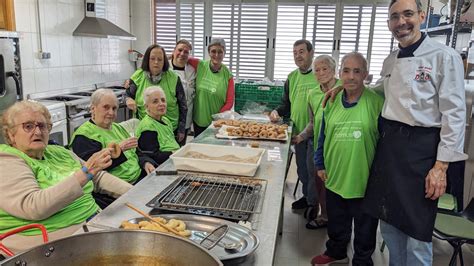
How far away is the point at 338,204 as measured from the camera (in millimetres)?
2279

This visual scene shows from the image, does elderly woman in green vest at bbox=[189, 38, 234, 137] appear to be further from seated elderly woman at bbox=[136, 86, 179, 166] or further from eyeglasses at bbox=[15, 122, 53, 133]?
eyeglasses at bbox=[15, 122, 53, 133]

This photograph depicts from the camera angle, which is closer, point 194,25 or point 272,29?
point 272,29

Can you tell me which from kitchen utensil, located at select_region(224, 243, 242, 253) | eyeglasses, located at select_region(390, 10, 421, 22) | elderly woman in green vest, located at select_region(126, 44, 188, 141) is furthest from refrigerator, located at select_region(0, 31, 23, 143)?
eyeglasses, located at select_region(390, 10, 421, 22)

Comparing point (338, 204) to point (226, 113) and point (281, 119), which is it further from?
point (226, 113)

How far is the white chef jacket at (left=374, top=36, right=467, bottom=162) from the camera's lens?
63.3 inches

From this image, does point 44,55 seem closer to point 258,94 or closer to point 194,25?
point 258,94

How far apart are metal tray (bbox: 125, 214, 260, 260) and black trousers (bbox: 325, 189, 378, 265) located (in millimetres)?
1179

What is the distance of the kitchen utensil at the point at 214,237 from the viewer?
1.08m

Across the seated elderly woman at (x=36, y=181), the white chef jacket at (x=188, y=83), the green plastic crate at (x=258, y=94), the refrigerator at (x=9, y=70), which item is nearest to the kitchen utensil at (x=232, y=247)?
the seated elderly woman at (x=36, y=181)

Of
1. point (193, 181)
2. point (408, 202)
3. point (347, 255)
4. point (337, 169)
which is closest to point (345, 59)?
point (337, 169)

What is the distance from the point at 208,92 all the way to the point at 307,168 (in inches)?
45.1

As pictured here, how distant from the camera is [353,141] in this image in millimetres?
2053

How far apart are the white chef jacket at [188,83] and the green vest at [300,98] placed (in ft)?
3.05

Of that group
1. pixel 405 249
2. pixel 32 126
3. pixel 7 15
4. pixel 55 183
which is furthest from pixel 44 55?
pixel 405 249
